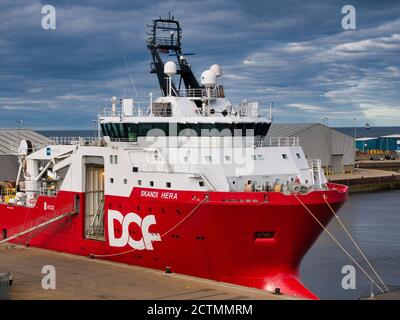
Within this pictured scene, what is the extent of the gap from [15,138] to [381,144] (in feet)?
264

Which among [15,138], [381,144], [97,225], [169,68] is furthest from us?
[381,144]

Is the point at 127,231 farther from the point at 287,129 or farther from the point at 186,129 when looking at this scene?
the point at 287,129

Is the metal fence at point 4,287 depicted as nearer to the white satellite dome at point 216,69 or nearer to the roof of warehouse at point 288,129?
the white satellite dome at point 216,69

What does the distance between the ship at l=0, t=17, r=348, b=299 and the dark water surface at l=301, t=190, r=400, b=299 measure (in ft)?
11.8

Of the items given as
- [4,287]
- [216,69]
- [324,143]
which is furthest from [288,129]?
[4,287]

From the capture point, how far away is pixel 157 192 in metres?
21.3

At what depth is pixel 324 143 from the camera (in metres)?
69.1

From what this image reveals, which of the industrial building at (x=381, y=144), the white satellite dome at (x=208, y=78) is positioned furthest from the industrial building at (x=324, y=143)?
the white satellite dome at (x=208, y=78)

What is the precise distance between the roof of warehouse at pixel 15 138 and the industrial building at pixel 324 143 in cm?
2704

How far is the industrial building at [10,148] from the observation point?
46.0m

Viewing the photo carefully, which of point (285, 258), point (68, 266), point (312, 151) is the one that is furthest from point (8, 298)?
point (312, 151)

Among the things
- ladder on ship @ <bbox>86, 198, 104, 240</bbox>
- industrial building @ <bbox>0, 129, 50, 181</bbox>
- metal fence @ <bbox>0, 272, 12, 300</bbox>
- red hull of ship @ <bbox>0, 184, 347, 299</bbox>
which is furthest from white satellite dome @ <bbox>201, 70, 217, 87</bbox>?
industrial building @ <bbox>0, 129, 50, 181</bbox>
